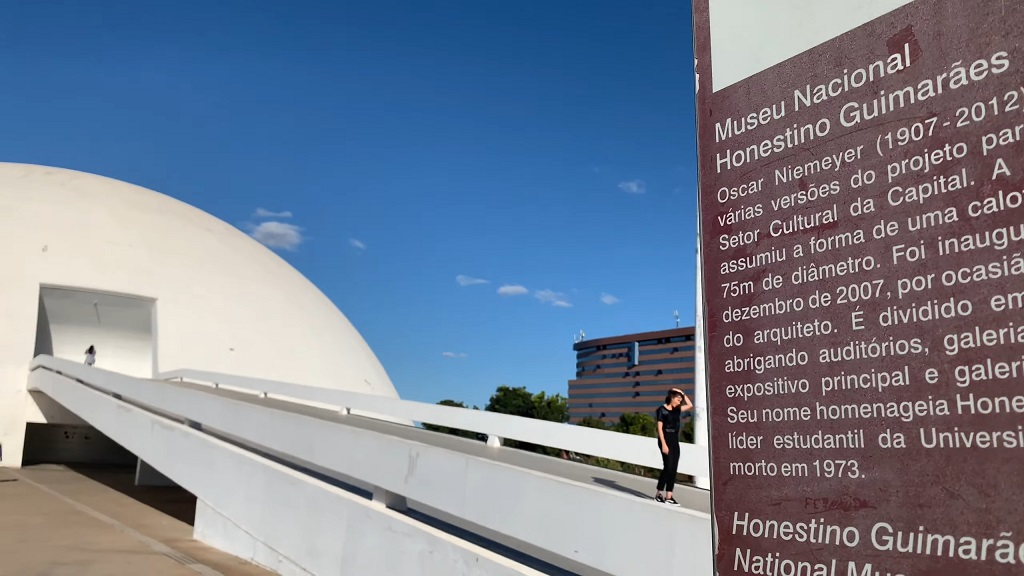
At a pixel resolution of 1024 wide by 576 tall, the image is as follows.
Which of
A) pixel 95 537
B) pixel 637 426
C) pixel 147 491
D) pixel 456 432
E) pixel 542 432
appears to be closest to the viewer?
pixel 542 432

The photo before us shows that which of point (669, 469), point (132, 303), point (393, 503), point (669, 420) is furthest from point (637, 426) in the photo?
point (669, 469)

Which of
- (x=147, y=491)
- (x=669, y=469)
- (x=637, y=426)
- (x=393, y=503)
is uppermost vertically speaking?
(x=669, y=469)

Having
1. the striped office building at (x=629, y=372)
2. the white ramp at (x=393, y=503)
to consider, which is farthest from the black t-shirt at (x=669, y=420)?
the striped office building at (x=629, y=372)

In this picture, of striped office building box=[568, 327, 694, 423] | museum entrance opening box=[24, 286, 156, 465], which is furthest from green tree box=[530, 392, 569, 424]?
striped office building box=[568, 327, 694, 423]

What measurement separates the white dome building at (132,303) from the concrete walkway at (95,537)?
6.85 m

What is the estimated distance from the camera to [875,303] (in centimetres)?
189

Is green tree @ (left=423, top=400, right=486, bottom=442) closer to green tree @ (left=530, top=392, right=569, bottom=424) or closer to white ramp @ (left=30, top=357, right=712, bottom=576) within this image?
white ramp @ (left=30, top=357, right=712, bottom=576)

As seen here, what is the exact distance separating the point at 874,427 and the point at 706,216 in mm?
848

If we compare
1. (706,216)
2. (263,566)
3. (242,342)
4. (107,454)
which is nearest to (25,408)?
(107,454)

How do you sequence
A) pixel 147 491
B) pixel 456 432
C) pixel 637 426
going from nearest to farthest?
pixel 147 491
pixel 456 432
pixel 637 426

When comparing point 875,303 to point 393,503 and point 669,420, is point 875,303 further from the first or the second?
point 393,503

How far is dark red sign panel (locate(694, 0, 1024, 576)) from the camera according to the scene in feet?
5.51

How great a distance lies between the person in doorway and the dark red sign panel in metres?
4.06

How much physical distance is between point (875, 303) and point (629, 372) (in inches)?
4866
